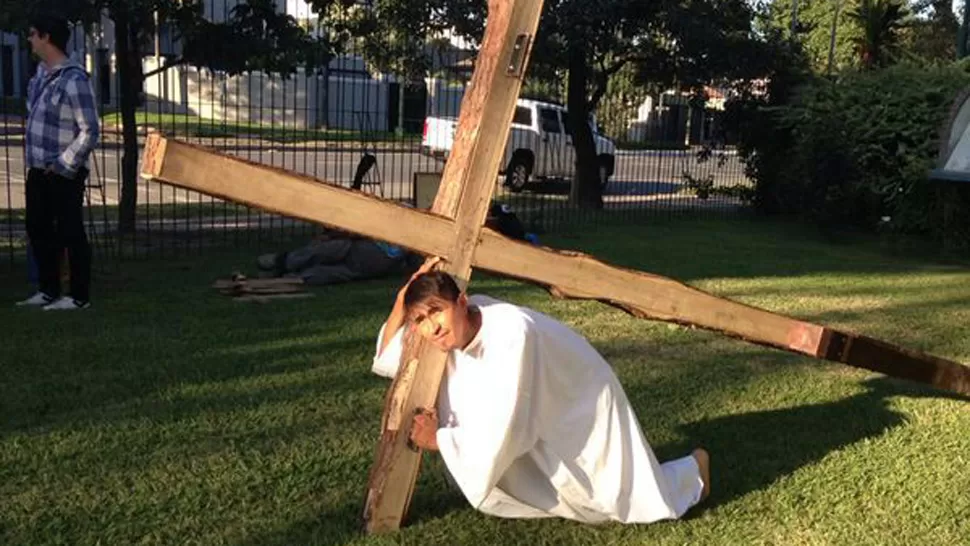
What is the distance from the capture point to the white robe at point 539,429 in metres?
2.99

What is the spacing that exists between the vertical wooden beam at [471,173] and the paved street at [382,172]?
30.1 ft

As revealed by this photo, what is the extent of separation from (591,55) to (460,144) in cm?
1083

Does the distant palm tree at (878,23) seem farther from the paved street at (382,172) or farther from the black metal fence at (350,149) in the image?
the paved street at (382,172)

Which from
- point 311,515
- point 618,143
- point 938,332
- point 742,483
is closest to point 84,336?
point 311,515

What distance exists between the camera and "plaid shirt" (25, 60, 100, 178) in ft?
20.1

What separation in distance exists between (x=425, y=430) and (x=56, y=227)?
426 cm

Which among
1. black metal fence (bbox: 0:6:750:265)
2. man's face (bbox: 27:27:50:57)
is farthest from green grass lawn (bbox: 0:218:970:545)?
black metal fence (bbox: 0:6:750:265)

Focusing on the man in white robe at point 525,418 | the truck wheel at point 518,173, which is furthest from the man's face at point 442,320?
the truck wheel at point 518,173

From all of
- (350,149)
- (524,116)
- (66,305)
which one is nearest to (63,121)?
(66,305)

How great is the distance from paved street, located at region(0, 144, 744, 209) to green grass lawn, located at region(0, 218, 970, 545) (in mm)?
6387

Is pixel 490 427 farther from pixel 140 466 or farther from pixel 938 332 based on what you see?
pixel 938 332

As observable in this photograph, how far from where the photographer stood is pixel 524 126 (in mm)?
21062

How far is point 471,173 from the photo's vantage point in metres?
3.09

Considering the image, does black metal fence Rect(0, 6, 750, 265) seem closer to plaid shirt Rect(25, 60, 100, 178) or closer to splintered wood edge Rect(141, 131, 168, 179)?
plaid shirt Rect(25, 60, 100, 178)
